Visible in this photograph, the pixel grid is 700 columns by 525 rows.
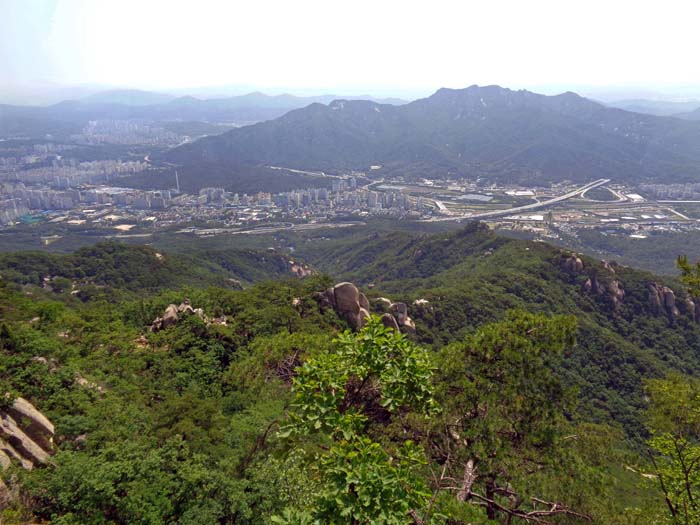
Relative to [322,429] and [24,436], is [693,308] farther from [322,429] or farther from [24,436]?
[24,436]

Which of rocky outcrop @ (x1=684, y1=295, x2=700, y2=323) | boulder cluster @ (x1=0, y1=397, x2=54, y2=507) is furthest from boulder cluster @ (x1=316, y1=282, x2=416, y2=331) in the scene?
rocky outcrop @ (x1=684, y1=295, x2=700, y2=323)

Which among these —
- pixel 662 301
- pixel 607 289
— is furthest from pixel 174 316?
pixel 662 301

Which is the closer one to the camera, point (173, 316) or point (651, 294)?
point (173, 316)

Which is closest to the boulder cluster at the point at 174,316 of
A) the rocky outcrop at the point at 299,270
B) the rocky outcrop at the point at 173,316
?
the rocky outcrop at the point at 173,316

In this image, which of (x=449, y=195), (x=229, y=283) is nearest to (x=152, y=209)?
(x=229, y=283)

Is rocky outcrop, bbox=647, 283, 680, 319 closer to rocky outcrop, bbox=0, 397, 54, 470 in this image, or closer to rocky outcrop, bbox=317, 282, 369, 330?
rocky outcrop, bbox=317, 282, 369, 330
